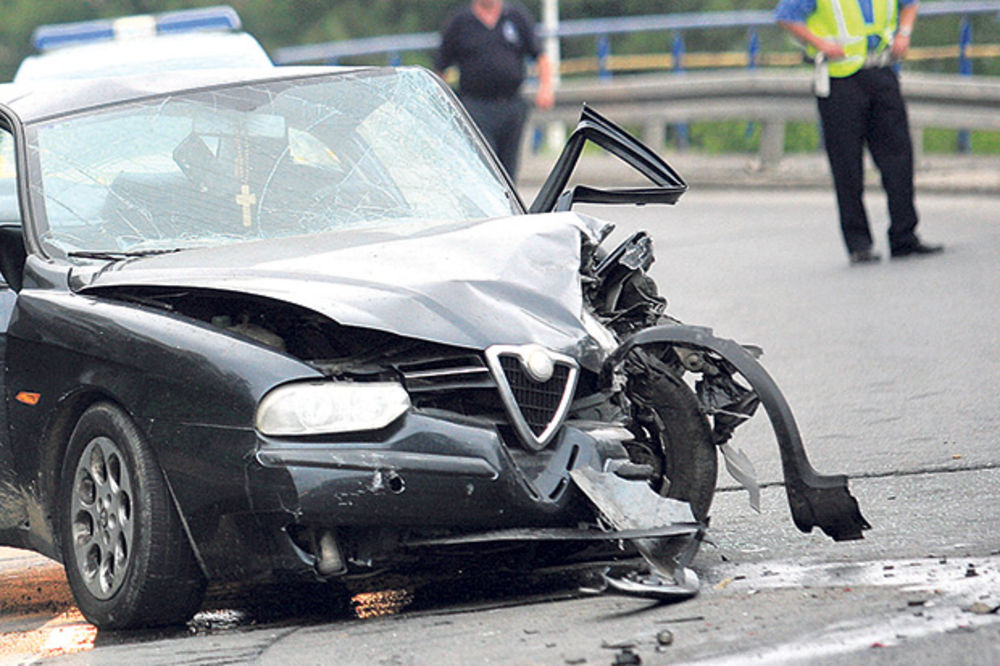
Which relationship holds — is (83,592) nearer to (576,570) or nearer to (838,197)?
(576,570)

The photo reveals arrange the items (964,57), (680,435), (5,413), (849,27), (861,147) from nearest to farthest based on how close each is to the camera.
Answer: (680,435) < (5,413) < (849,27) < (861,147) < (964,57)

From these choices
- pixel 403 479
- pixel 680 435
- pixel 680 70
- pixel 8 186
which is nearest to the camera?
pixel 403 479

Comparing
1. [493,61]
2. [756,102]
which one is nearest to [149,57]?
[493,61]

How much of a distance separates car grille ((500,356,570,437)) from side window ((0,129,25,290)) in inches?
64.6

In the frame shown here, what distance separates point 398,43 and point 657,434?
22.4 metres

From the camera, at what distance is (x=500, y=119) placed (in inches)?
613

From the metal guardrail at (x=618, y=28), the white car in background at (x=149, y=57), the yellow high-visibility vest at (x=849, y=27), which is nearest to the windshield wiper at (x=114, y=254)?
the white car in background at (x=149, y=57)

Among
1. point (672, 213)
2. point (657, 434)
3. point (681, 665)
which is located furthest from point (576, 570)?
point (672, 213)

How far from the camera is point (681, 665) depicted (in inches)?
167

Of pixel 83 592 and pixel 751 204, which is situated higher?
pixel 83 592

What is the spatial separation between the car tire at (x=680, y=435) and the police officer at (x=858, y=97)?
7666 millimetres

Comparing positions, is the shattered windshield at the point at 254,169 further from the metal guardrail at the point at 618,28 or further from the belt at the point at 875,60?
the metal guardrail at the point at 618,28

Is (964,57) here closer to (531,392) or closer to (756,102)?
(756,102)

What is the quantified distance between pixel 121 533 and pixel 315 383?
2.42ft
